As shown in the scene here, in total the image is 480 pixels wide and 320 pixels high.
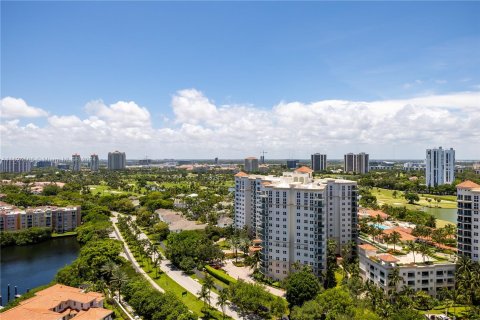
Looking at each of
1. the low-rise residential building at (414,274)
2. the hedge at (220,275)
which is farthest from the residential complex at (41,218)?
the low-rise residential building at (414,274)

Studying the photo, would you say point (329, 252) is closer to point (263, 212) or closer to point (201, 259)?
point (263, 212)

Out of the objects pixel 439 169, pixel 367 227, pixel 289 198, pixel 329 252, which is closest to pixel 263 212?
pixel 289 198

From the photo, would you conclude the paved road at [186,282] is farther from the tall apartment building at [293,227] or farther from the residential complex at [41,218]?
the residential complex at [41,218]

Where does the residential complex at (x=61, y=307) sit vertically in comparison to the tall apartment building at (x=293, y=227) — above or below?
below

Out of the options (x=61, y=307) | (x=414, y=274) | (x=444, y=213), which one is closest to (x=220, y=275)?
(x=61, y=307)

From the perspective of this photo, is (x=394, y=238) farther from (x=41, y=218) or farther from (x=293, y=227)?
(x=41, y=218)

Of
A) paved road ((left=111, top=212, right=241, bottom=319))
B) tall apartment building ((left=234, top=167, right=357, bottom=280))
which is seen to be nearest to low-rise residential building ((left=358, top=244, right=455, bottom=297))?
tall apartment building ((left=234, top=167, right=357, bottom=280))

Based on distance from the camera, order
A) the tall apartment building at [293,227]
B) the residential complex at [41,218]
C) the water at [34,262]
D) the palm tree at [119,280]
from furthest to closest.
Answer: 1. the residential complex at [41,218]
2. the water at [34,262]
3. the tall apartment building at [293,227]
4. the palm tree at [119,280]

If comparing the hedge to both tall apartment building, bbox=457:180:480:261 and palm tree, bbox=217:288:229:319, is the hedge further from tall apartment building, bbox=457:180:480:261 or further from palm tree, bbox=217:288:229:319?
tall apartment building, bbox=457:180:480:261
